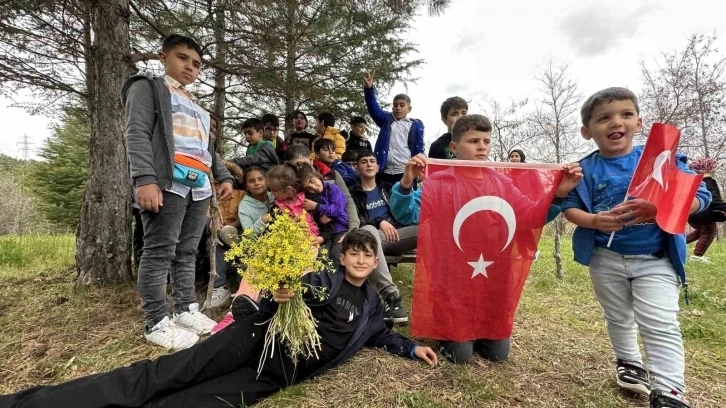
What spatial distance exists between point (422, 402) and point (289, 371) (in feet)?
2.73

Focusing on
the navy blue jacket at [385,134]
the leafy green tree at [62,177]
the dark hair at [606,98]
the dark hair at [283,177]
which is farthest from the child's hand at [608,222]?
the leafy green tree at [62,177]

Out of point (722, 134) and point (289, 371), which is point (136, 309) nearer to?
point (289, 371)

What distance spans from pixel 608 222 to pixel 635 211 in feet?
0.48

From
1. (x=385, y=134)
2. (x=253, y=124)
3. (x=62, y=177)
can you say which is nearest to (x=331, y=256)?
(x=385, y=134)

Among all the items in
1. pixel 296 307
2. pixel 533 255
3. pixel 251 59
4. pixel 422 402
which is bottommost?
pixel 422 402

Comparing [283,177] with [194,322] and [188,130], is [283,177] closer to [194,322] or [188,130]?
[188,130]

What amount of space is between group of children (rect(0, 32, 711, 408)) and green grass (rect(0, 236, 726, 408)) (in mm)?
143

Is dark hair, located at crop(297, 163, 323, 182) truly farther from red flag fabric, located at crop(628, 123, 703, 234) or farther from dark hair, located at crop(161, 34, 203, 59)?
red flag fabric, located at crop(628, 123, 703, 234)

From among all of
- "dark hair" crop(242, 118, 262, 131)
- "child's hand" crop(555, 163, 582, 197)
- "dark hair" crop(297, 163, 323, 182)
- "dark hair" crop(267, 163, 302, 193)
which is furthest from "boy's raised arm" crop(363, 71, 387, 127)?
"child's hand" crop(555, 163, 582, 197)

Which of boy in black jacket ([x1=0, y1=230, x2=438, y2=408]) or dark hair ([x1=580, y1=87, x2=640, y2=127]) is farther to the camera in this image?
dark hair ([x1=580, y1=87, x2=640, y2=127])

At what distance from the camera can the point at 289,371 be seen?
224 centimetres

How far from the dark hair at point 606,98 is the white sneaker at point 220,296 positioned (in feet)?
11.6

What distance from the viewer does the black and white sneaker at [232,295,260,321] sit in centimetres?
227

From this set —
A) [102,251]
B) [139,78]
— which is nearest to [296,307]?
A: [139,78]
